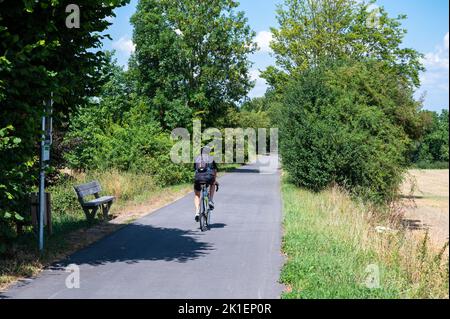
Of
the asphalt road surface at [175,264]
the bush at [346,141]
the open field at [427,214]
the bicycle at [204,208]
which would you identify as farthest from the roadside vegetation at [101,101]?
the open field at [427,214]

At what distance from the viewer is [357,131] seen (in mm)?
20969

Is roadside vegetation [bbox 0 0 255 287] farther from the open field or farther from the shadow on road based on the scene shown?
the open field

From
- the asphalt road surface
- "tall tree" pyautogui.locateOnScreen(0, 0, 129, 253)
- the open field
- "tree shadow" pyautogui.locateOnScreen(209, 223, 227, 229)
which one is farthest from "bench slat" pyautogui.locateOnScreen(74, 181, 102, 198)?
the open field

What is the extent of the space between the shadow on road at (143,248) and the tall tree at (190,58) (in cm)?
2177

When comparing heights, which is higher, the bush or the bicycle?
the bush

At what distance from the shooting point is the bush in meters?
20.5

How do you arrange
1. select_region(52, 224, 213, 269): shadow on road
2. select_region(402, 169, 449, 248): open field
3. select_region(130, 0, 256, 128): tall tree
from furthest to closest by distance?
select_region(130, 0, 256, 128): tall tree < select_region(402, 169, 449, 248): open field < select_region(52, 224, 213, 269): shadow on road

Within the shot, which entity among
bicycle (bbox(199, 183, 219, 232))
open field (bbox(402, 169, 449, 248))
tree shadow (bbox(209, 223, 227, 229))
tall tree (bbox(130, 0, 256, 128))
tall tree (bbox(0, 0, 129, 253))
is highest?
tall tree (bbox(130, 0, 256, 128))

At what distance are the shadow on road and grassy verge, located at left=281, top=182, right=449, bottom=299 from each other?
181cm

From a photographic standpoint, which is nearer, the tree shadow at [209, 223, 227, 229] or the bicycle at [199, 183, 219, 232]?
the bicycle at [199, 183, 219, 232]

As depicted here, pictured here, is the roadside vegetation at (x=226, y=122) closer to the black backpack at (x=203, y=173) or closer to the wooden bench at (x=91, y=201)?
the wooden bench at (x=91, y=201)

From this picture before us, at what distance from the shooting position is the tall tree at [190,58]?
34.8m
